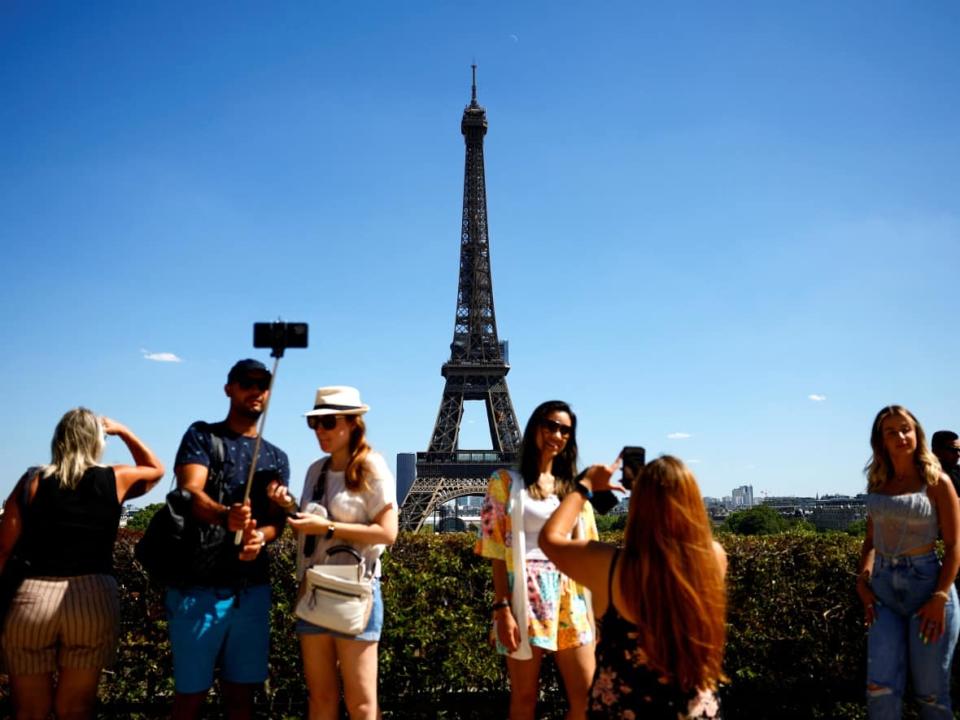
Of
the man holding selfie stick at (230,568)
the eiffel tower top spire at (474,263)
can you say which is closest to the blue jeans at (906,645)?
the man holding selfie stick at (230,568)

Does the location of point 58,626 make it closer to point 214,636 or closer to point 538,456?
point 214,636

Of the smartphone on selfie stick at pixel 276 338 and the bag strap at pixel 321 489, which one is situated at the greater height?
the smartphone on selfie stick at pixel 276 338

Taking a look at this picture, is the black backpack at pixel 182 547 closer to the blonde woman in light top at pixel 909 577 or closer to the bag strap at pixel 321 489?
the bag strap at pixel 321 489

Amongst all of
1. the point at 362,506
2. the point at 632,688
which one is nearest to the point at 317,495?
the point at 362,506

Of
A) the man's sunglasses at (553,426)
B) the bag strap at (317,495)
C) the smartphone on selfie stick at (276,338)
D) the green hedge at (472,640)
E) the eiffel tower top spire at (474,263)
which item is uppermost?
the eiffel tower top spire at (474,263)

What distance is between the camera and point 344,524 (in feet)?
11.8

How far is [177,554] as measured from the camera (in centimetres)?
359

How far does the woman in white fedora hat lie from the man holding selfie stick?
0.70 ft

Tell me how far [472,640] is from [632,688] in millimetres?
2681

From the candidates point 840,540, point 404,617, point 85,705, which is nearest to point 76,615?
point 85,705

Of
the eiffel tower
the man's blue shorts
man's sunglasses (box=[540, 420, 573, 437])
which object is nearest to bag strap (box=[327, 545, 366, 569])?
the man's blue shorts

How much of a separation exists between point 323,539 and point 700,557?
1863mm

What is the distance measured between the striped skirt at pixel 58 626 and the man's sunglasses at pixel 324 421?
1.26m

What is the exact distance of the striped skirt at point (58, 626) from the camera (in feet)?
11.6
